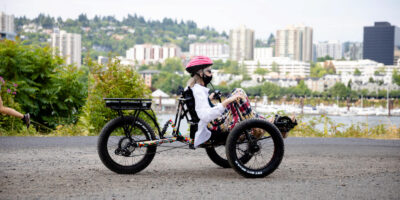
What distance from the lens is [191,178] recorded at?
5.05 m

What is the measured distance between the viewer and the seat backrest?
5.35m

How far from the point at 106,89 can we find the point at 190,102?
20.4 feet

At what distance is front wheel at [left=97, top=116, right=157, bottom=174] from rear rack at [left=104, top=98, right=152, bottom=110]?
0.41 feet

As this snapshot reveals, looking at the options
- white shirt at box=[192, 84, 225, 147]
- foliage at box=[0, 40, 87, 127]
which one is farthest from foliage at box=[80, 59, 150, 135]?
white shirt at box=[192, 84, 225, 147]

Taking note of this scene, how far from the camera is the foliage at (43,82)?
12.7 metres

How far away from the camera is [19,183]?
464cm

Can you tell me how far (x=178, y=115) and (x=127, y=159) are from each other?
28.5 inches

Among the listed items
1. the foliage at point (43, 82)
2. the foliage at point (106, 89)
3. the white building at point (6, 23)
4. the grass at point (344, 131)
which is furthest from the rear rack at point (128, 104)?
the white building at point (6, 23)

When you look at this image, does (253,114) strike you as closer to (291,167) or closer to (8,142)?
(291,167)

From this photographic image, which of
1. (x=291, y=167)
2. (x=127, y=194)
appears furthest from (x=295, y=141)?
(x=127, y=194)

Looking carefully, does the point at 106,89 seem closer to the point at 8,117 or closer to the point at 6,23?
the point at 8,117

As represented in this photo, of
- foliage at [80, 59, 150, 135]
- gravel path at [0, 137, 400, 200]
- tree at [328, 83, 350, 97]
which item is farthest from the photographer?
tree at [328, 83, 350, 97]

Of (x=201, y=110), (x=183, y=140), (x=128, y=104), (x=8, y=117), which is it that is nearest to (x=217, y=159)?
(x=183, y=140)

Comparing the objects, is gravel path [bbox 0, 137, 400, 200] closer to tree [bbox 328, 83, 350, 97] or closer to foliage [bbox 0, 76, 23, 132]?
foliage [bbox 0, 76, 23, 132]
